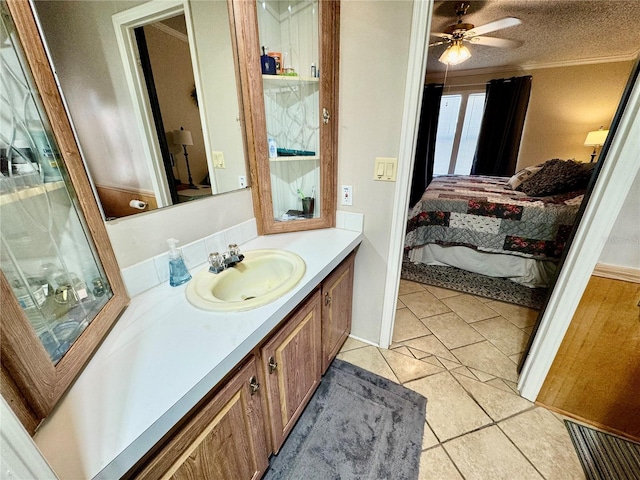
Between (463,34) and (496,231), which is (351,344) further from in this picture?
(463,34)

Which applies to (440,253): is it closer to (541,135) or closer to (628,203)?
(628,203)

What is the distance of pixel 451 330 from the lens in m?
1.86

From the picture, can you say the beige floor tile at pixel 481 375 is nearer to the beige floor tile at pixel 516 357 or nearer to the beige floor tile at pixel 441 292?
the beige floor tile at pixel 516 357

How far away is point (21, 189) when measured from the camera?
1.83ft

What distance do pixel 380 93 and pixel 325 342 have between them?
124 cm

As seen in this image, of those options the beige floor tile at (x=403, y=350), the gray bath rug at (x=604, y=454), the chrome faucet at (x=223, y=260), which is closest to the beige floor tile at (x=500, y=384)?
the gray bath rug at (x=604, y=454)

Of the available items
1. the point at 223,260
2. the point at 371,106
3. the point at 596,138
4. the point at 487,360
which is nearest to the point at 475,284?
the point at 487,360

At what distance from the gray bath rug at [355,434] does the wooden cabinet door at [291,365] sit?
0.35 feet

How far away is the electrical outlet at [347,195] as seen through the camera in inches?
56.4

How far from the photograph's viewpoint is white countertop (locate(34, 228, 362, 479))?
442 mm

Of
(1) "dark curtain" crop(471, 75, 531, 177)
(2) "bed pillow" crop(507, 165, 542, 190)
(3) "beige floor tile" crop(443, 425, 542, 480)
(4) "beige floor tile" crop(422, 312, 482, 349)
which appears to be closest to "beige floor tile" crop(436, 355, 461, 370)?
(4) "beige floor tile" crop(422, 312, 482, 349)

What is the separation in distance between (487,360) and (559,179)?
6.73ft

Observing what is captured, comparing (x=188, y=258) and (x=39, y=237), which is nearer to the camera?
(x=39, y=237)

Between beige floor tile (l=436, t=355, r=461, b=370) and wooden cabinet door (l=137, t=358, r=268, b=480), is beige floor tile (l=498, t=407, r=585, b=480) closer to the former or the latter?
beige floor tile (l=436, t=355, r=461, b=370)
